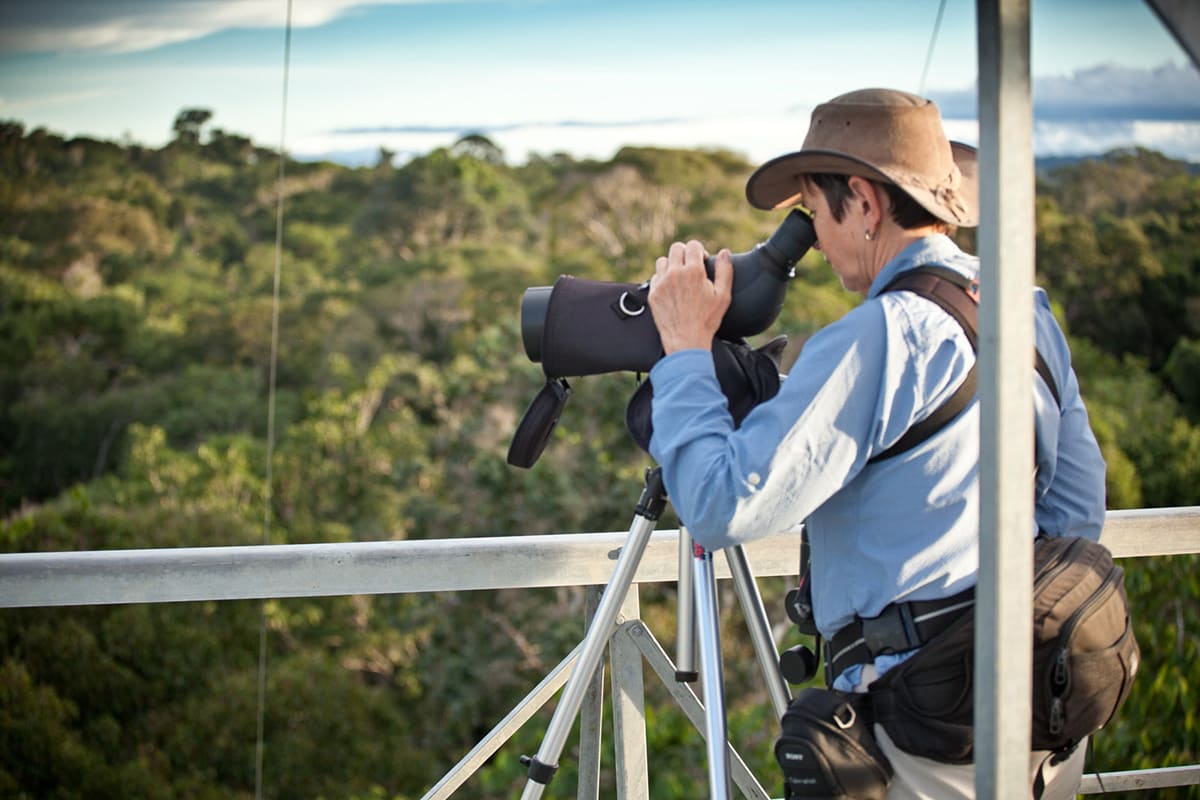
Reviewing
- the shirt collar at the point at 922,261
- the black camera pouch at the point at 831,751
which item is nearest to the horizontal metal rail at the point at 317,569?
the black camera pouch at the point at 831,751

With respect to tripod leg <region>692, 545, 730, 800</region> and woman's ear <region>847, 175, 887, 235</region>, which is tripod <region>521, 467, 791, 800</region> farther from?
woman's ear <region>847, 175, 887, 235</region>

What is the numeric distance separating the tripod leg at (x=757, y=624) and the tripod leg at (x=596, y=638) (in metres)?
0.10

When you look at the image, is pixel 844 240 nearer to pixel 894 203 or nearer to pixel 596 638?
pixel 894 203

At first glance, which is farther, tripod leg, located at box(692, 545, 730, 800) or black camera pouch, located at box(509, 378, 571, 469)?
black camera pouch, located at box(509, 378, 571, 469)

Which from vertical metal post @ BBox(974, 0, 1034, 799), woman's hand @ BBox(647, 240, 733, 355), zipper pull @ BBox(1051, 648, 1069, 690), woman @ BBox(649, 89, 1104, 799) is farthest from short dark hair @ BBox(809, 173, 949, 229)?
zipper pull @ BBox(1051, 648, 1069, 690)

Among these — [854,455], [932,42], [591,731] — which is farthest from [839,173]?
[591,731]

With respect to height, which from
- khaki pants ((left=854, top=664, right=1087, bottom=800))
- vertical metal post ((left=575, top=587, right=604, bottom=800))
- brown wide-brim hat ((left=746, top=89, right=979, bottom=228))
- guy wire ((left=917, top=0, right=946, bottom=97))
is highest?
guy wire ((left=917, top=0, right=946, bottom=97))

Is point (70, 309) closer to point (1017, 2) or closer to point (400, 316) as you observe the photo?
point (400, 316)

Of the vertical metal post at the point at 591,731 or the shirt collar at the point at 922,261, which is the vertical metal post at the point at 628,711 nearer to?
the vertical metal post at the point at 591,731

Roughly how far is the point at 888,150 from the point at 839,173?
5cm

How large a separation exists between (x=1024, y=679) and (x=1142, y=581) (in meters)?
Result: 3.36

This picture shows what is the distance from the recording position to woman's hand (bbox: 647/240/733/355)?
1233 millimetres

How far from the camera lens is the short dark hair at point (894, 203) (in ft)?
4.00

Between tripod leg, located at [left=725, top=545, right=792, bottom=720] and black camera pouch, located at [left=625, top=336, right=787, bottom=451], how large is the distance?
0.61 feet
